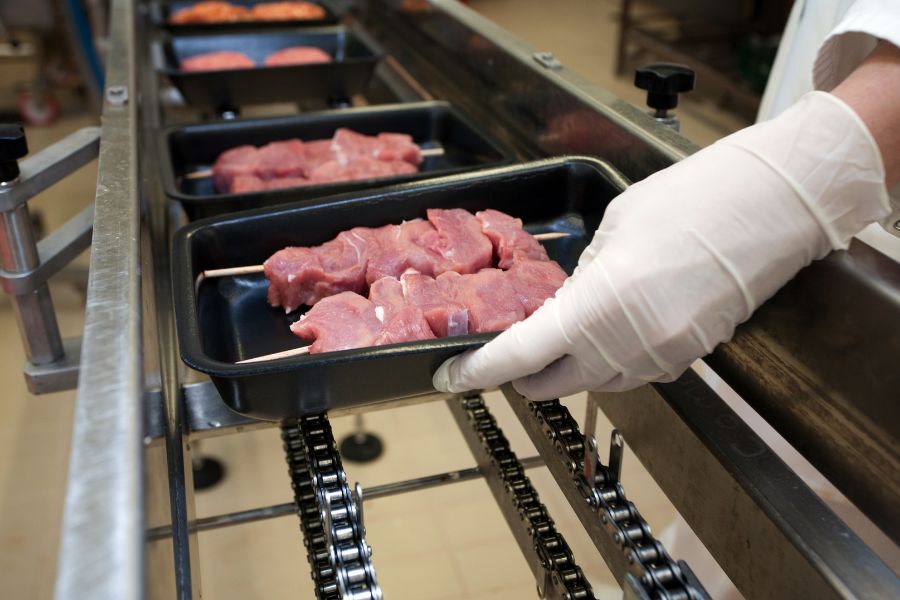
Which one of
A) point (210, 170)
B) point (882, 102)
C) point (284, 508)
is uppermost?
point (882, 102)

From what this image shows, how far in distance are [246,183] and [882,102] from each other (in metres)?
1.03

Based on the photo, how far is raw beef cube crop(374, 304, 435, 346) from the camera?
933 millimetres

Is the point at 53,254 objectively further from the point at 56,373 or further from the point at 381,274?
the point at 381,274

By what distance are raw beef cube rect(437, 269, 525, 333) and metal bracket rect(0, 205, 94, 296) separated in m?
0.60

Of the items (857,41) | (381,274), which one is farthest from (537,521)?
(857,41)

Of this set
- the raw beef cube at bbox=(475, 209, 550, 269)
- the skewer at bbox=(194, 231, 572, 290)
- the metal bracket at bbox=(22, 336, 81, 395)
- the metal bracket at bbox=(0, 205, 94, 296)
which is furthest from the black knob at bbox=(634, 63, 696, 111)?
the metal bracket at bbox=(22, 336, 81, 395)

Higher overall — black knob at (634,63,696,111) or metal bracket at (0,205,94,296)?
black knob at (634,63,696,111)

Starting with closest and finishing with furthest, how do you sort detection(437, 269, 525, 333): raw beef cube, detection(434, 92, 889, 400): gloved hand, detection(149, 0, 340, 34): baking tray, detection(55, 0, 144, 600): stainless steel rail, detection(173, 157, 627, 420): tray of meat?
detection(55, 0, 144, 600): stainless steel rail
detection(434, 92, 889, 400): gloved hand
detection(173, 157, 627, 420): tray of meat
detection(437, 269, 525, 333): raw beef cube
detection(149, 0, 340, 34): baking tray

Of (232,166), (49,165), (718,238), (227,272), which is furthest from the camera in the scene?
(232,166)

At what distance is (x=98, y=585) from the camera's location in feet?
1.58

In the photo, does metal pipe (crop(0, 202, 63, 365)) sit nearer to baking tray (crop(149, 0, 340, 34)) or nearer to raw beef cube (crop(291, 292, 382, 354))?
raw beef cube (crop(291, 292, 382, 354))

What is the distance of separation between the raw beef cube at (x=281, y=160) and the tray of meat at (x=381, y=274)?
0.36 metres

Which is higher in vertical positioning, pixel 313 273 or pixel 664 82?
pixel 664 82

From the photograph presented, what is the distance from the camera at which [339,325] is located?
959mm
